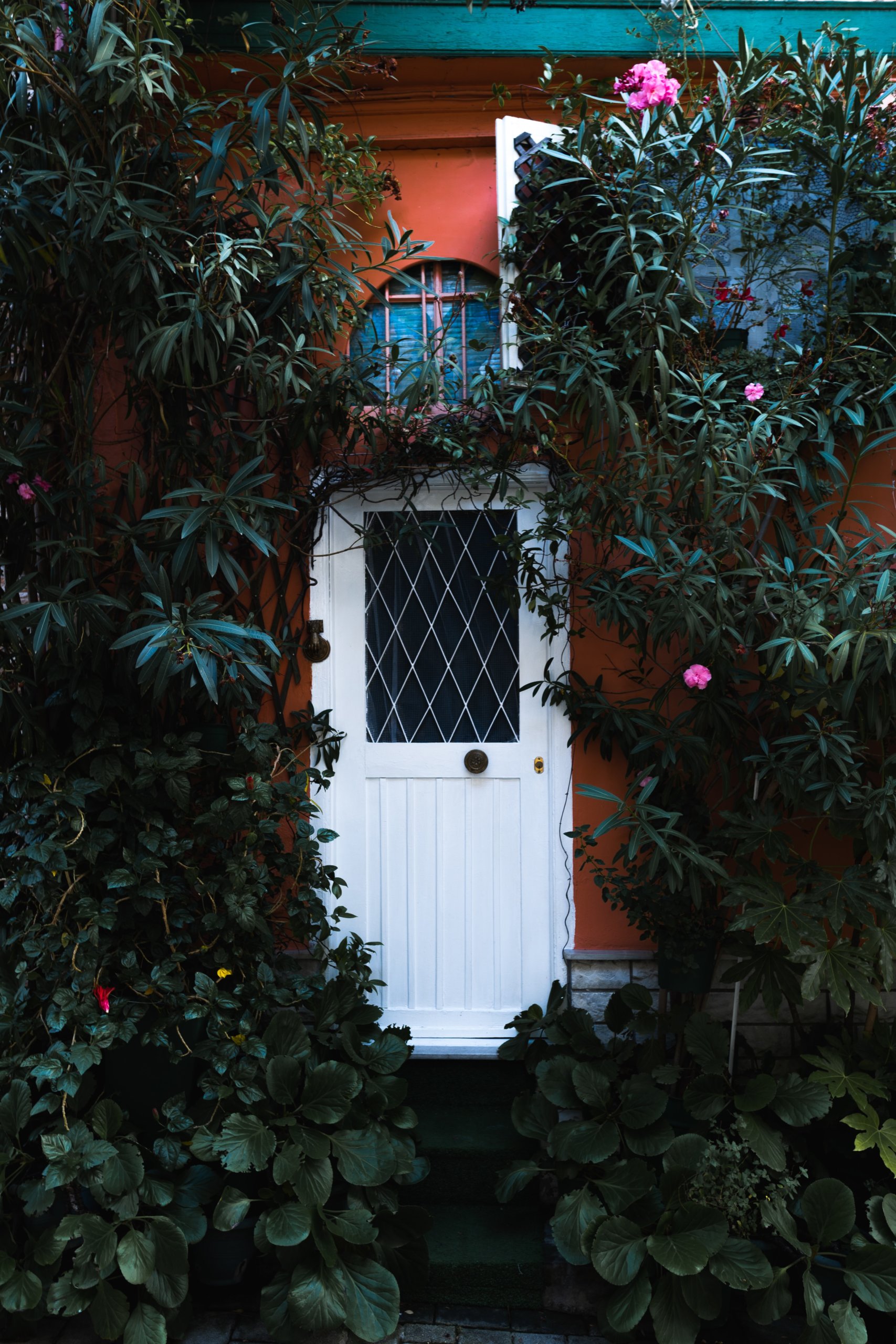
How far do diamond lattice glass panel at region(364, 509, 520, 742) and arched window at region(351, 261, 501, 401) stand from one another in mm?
535

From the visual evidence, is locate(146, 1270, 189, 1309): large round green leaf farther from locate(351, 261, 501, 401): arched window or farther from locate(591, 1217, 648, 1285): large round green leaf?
locate(351, 261, 501, 401): arched window

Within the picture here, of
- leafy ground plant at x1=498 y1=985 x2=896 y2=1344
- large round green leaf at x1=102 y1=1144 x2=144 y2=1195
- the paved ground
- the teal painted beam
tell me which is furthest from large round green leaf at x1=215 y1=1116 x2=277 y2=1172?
the teal painted beam

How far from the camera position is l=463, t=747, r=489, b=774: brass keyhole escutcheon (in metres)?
3.49

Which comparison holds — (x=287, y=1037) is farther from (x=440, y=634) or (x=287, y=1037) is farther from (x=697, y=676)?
(x=697, y=676)

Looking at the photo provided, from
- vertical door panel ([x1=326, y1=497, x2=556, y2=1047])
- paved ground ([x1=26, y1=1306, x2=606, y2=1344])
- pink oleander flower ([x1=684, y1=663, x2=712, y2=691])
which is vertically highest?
pink oleander flower ([x1=684, y1=663, x2=712, y2=691])

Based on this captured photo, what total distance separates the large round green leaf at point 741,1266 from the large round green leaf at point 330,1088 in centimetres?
114

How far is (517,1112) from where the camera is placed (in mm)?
3102

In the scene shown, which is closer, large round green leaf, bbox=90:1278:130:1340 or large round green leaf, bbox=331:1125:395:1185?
large round green leaf, bbox=90:1278:130:1340

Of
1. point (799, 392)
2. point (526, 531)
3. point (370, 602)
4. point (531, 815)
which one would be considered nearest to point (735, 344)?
point (799, 392)

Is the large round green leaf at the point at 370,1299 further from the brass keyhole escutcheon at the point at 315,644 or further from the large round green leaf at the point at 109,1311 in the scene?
the brass keyhole escutcheon at the point at 315,644

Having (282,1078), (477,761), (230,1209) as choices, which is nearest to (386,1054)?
(282,1078)

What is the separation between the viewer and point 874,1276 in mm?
2566

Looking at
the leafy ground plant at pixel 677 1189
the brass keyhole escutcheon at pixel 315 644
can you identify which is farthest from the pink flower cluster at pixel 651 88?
the leafy ground plant at pixel 677 1189

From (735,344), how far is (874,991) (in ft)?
7.22
